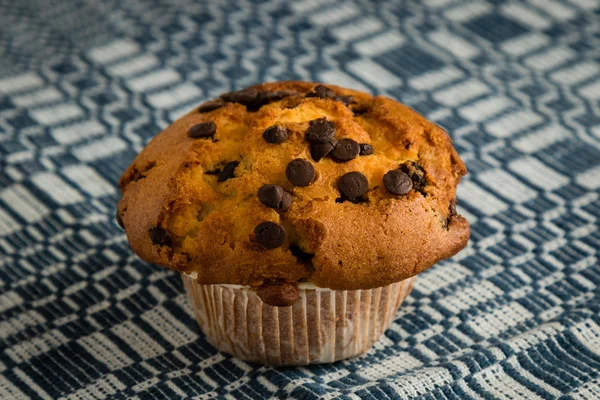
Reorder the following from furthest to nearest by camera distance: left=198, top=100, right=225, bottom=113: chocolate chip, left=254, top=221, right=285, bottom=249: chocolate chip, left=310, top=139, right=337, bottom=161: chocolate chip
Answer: left=198, top=100, right=225, bottom=113: chocolate chip → left=310, top=139, right=337, bottom=161: chocolate chip → left=254, top=221, right=285, bottom=249: chocolate chip

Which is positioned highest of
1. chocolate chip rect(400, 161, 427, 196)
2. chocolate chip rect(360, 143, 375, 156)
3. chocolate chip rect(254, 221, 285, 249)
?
chocolate chip rect(360, 143, 375, 156)

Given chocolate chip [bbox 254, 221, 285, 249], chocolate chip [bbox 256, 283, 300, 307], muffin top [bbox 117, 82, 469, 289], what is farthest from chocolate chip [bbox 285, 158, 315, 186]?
chocolate chip [bbox 256, 283, 300, 307]

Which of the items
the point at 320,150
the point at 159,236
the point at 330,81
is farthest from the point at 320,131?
the point at 330,81

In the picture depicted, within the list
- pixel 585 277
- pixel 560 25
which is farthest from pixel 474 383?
pixel 560 25

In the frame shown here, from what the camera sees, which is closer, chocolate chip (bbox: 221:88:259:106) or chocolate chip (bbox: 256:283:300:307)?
chocolate chip (bbox: 256:283:300:307)

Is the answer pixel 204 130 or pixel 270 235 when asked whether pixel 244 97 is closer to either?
pixel 204 130

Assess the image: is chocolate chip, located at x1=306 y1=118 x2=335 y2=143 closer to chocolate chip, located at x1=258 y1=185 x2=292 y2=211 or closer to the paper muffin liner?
chocolate chip, located at x1=258 y1=185 x2=292 y2=211

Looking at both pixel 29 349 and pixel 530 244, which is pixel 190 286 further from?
pixel 530 244
